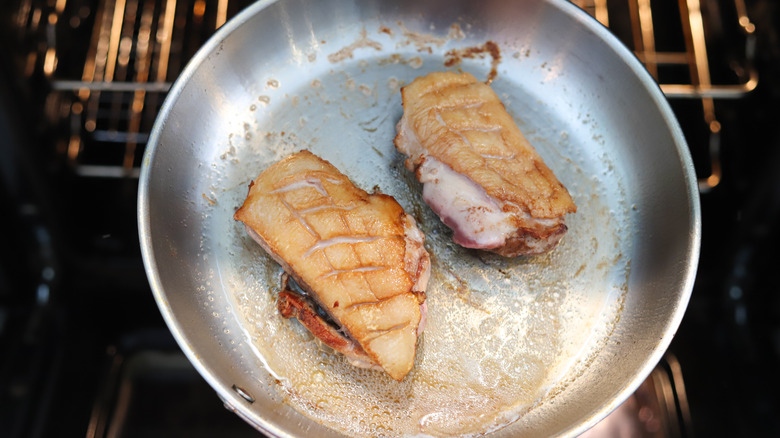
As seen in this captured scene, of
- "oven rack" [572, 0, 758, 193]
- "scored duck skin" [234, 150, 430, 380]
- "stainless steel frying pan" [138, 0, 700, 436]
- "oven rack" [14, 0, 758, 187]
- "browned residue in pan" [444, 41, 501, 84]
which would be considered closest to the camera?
"scored duck skin" [234, 150, 430, 380]

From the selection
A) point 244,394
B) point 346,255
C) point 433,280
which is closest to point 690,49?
point 433,280

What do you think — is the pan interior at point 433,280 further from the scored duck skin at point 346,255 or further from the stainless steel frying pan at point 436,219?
the scored duck skin at point 346,255

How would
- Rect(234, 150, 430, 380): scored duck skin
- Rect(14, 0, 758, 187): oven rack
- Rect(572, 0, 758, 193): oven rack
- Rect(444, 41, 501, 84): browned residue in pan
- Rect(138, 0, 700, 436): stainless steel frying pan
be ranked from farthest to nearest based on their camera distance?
1. Rect(14, 0, 758, 187): oven rack
2. Rect(572, 0, 758, 193): oven rack
3. Rect(444, 41, 501, 84): browned residue in pan
4. Rect(138, 0, 700, 436): stainless steel frying pan
5. Rect(234, 150, 430, 380): scored duck skin

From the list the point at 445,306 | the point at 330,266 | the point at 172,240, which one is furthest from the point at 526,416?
the point at 172,240

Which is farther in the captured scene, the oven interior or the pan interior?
the oven interior

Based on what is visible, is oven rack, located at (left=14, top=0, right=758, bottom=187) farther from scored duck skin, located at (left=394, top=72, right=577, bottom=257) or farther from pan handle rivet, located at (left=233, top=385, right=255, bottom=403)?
pan handle rivet, located at (left=233, top=385, right=255, bottom=403)

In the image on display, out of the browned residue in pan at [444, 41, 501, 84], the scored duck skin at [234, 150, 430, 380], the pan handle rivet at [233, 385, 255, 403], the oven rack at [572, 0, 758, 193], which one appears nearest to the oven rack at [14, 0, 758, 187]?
the oven rack at [572, 0, 758, 193]

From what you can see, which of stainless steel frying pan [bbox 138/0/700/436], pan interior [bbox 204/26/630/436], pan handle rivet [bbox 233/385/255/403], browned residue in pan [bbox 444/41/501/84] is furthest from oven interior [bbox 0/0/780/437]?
pan handle rivet [bbox 233/385/255/403]

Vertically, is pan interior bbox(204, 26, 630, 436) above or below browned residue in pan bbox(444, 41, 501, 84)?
below

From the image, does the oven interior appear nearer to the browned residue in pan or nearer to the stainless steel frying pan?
the stainless steel frying pan
